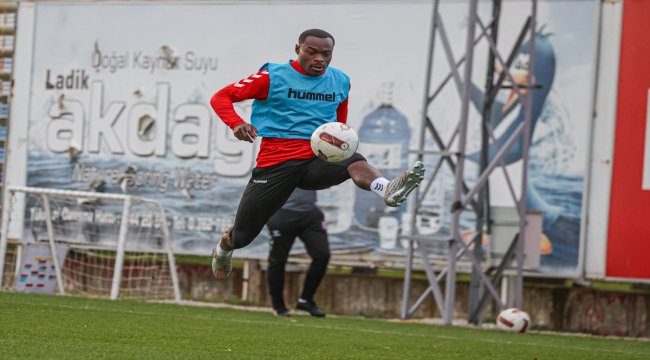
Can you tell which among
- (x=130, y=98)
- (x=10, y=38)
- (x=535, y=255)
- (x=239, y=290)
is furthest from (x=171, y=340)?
(x=10, y=38)

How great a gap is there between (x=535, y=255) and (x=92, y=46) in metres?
7.06

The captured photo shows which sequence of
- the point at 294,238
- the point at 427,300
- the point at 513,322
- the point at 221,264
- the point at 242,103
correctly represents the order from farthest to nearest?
the point at 242,103 → the point at 427,300 → the point at 294,238 → the point at 513,322 → the point at 221,264

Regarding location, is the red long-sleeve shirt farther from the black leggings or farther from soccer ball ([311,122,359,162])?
the black leggings

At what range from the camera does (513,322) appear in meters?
10.9

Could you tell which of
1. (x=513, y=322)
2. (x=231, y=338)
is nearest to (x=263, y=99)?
(x=231, y=338)

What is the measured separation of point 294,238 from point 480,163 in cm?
255

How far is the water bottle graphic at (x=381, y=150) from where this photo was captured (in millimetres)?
13336

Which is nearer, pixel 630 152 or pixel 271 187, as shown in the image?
pixel 271 187

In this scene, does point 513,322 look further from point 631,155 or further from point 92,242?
point 92,242

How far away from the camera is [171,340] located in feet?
24.0

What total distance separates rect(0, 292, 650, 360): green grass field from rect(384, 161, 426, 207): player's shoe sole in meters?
1.06

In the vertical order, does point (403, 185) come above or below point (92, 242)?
above

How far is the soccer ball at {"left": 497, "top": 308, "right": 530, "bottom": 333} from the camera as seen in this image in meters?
10.9

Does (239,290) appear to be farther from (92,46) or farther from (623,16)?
(623,16)
